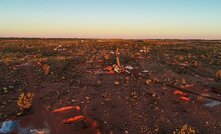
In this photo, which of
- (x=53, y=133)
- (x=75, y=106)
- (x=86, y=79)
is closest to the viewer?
(x=53, y=133)

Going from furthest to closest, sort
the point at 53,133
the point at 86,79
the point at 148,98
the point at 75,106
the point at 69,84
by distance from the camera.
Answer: the point at 86,79 < the point at 69,84 < the point at 148,98 < the point at 75,106 < the point at 53,133

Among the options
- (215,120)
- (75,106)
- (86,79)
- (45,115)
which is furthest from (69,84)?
(215,120)

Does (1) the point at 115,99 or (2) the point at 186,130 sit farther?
(1) the point at 115,99

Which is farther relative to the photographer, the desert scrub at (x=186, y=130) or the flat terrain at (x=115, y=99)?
the flat terrain at (x=115, y=99)

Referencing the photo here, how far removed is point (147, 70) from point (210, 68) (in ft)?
23.4

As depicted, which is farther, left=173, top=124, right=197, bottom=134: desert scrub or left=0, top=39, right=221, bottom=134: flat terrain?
left=0, top=39, right=221, bottom=134: flat terrain

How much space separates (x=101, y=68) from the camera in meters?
21.8

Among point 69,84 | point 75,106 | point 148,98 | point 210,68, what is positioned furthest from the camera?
point 210,68

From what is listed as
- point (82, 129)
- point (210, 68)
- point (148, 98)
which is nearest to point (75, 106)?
point (82, 129)

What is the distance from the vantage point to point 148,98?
45.1 ft

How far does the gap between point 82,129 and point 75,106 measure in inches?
105

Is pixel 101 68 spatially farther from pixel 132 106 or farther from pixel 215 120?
pixel 215 120

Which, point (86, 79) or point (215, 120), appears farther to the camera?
point (86, 79)

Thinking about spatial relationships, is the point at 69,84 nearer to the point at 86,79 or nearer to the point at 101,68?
the point at 86,79
